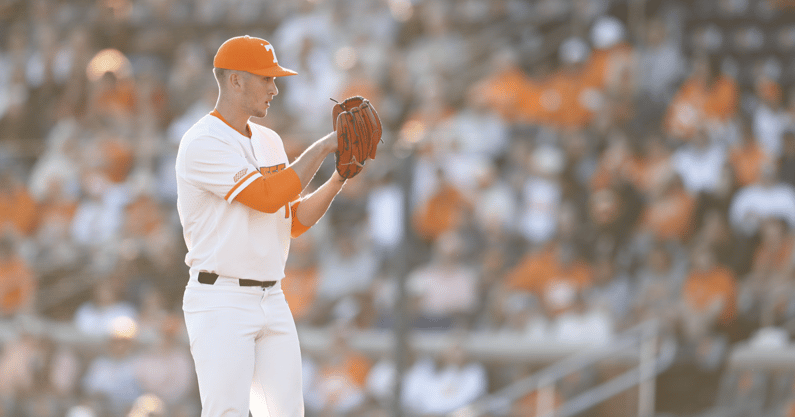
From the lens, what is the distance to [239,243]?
10.4ft

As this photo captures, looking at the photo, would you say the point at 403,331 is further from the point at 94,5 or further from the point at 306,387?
the point at 94,5

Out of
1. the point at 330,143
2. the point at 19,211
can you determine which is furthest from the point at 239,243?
the point at 19,211

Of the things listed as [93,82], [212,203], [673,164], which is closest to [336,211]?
[673,164]

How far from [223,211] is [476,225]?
3.94 m

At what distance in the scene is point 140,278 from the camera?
268 inches

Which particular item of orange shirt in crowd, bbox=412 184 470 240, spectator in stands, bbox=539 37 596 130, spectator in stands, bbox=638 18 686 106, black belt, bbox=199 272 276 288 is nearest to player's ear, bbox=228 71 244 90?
black belt, bbox=199 272 276 288

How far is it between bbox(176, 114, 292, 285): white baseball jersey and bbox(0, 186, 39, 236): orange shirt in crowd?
4.82m

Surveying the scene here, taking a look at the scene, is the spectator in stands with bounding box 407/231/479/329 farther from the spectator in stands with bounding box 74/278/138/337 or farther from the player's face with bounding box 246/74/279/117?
the player's face with bounding box 246/74/279/117

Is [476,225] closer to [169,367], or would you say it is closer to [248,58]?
[169,367]

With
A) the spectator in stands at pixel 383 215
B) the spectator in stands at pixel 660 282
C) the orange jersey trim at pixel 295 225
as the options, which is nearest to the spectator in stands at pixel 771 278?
the spectator in stands at pixel 660 282

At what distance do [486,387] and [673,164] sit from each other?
95.4 inches

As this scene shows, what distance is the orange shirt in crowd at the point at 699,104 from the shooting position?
7996 millimetres

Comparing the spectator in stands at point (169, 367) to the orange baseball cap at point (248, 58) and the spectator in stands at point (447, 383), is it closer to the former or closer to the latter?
the spectator in stands at point (447, 383)

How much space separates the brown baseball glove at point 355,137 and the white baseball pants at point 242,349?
51 cm
